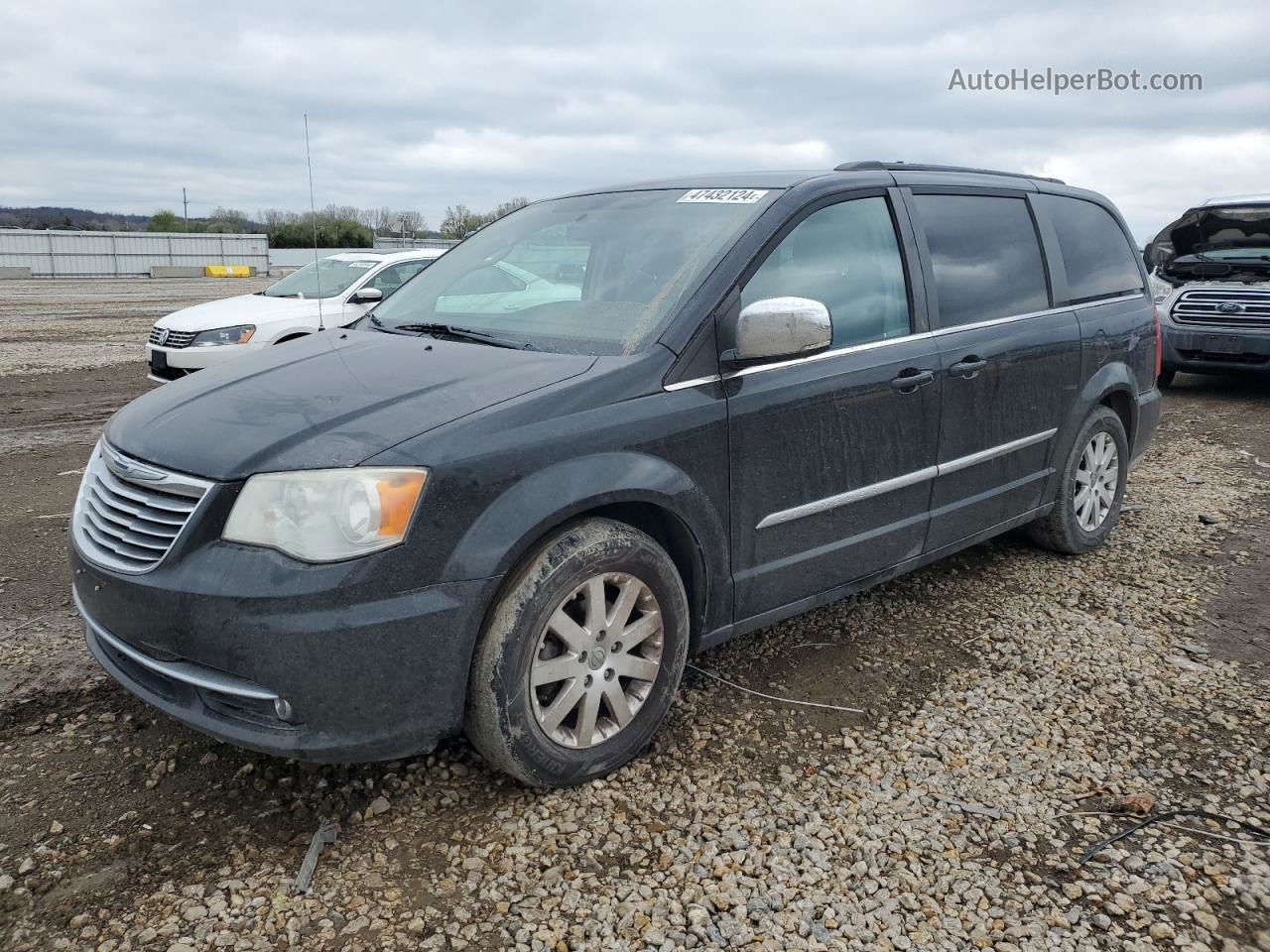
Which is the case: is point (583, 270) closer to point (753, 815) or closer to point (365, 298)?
point (753, 815)

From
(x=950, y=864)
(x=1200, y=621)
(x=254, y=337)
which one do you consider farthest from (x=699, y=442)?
(x=254, y=337)

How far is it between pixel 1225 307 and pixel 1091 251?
618 cm

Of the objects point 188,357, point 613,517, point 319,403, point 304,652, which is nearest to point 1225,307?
point 613,517

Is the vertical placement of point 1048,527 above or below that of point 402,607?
below

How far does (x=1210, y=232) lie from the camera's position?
10.7 metres

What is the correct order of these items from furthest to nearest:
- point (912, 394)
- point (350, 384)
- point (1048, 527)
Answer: point (1048, 527)
point (912, 394)
point (350, 384)

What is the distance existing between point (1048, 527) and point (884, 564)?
159 cm

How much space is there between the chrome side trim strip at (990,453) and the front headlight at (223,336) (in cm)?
763

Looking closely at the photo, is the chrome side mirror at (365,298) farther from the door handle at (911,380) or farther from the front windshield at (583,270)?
the door handle at (911,380)

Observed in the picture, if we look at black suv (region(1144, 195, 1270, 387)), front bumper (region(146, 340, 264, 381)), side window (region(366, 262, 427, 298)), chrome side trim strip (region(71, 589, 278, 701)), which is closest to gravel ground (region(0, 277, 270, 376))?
front bumper (region(146, 340, 264, 381))

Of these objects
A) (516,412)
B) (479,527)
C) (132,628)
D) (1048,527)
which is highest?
(516,412)

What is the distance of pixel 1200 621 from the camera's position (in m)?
4.32

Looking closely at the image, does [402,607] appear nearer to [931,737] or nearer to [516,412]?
[516,412]

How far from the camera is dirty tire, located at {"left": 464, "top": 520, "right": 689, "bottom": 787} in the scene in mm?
2682
